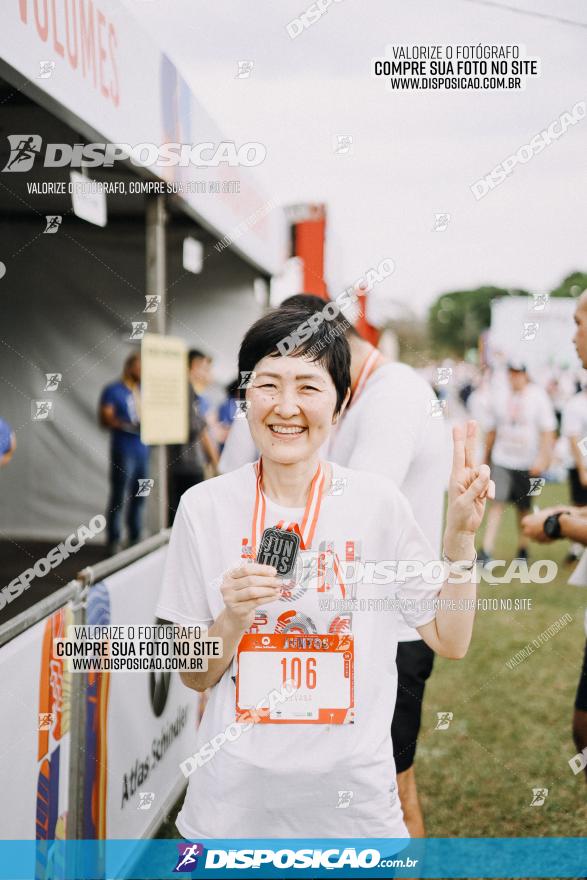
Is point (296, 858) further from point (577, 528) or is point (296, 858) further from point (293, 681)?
point (577, 528)

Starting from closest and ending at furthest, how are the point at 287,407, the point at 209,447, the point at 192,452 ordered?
the point at 287,407
the point at 192,452
the point at 209,447

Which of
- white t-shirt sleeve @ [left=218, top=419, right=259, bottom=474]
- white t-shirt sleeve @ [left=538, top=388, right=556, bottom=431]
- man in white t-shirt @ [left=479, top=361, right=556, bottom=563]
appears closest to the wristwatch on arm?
white t-shirt sleeve @ [left=218, top=419, right=259, bottom=474]

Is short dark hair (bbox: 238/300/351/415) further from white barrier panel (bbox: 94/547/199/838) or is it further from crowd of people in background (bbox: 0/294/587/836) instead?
white barrier panel (bbox: 94/547/199/838)

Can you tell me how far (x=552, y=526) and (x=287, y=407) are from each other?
42.6 inches

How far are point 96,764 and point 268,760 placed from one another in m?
0.98

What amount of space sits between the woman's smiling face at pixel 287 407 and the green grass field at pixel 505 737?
2.08 m

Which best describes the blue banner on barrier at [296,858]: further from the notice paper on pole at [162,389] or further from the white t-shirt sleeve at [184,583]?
the notice paper on pole at [162,389]

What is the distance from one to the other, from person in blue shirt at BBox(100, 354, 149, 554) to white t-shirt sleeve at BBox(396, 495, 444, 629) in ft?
15.0

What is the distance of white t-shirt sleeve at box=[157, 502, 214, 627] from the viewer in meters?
Answer: 1.59

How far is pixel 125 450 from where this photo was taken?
6344 mm

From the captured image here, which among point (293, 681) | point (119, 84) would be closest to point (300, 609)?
point (293, 681)

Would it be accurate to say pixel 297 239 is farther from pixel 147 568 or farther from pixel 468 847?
pixel 468 847

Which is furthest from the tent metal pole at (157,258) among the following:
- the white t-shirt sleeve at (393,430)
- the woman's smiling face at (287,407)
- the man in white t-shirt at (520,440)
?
the man in white t-shirt at (520,440)

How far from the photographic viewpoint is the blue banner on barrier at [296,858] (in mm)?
1629
